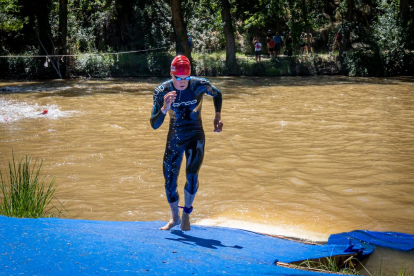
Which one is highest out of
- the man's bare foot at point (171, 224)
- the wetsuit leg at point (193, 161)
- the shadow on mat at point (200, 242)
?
the wetsuit leg at point (193, 161)

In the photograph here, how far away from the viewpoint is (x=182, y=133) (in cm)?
557

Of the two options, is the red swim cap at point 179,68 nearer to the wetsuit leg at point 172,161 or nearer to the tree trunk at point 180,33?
the wetsuit leg at point 172,161

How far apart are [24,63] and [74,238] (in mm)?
31463

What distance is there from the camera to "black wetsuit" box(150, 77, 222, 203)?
18.3 feet

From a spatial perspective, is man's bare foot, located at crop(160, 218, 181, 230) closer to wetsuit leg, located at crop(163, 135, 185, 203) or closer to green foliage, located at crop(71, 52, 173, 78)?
wetsuit leg, located at crop(163, 135, 185, 203)

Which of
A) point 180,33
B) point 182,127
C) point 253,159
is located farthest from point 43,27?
point 182,127

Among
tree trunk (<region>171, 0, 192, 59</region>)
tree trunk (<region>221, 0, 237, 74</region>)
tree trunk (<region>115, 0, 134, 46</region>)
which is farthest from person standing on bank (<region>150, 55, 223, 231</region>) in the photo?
tree trunk (<region>115, 0, 134, 46</region>)

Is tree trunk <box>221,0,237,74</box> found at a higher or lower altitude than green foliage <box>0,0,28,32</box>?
lower

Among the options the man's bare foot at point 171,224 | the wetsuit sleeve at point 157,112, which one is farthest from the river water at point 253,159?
the wetsuit sleeve at point 157,112

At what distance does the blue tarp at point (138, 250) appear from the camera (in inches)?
139

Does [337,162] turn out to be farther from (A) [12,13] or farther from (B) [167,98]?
(A) [12,13]

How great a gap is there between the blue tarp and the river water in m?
1.36

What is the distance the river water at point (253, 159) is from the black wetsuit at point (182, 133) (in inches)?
57.4

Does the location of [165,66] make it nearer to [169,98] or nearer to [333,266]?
[169,98]
